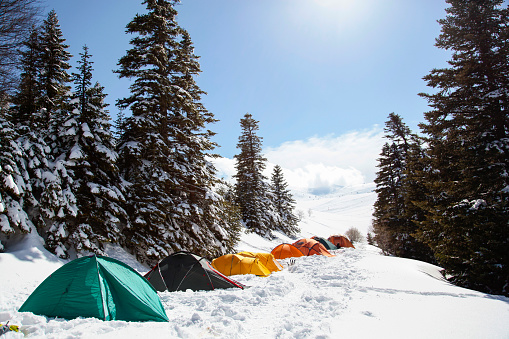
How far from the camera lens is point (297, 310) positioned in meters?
6.18

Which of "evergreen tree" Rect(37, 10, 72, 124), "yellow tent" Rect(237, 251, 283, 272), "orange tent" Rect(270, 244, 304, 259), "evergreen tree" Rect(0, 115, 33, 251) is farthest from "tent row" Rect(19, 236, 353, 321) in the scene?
"orange tent" Rect(270, 244, 304, 259)

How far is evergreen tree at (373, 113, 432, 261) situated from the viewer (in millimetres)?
19352

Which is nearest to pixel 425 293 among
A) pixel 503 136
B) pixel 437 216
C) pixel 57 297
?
pixel 437 216

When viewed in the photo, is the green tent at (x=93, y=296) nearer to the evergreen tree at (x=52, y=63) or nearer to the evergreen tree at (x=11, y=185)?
the evergreen tree at (x=11, y=185)

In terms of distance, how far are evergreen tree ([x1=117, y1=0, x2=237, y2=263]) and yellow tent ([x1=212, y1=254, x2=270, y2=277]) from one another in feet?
8.48

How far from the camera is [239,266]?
448 inches

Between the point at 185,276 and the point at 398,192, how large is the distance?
21.0m

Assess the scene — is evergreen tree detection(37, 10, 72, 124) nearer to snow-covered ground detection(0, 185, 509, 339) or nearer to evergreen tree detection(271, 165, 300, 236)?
snow-covered ground detection(0, 185, 509, 339)

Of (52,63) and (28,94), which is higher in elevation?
(52,63)

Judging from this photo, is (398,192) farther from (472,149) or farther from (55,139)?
(55,139)

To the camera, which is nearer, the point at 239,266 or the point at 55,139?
the point at 55,139

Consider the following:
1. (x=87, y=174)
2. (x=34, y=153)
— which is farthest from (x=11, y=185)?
(x=87, y=174)

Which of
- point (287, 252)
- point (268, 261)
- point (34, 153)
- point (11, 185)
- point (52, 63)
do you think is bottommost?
point (287, 252)

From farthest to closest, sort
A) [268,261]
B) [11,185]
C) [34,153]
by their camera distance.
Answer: [268,261] → [34,153] → [11,185]
